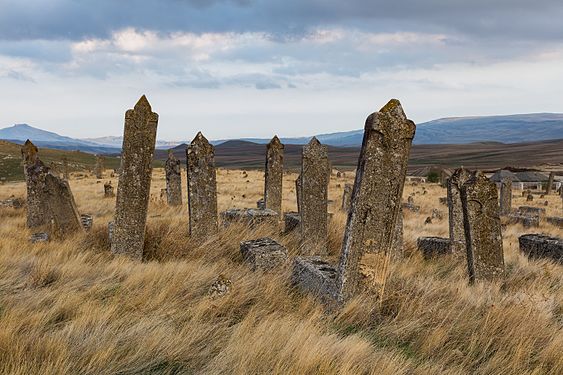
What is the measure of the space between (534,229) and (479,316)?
473 inches

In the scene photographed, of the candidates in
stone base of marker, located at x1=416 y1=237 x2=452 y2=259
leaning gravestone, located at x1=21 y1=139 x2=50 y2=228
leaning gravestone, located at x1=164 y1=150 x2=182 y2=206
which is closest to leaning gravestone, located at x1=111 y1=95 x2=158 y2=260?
leaning gravestone, located at x1=21 y1=139 x2=50 y2=228

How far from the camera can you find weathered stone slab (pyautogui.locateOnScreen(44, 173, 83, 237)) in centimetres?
855

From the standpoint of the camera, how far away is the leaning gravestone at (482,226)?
21.4ft

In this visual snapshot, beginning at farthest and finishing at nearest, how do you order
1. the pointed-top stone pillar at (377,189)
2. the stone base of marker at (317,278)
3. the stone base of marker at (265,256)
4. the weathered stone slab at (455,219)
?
1. the weathered stone slab at (455,219)
2. the stone base of marker at (265,256)
3. the stone base of marker at (317,278)
4. the pointed-top stone pillar at (377,189)

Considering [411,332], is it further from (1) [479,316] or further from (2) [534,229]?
(2) [534,229]

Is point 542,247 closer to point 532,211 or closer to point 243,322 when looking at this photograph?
point 243,322

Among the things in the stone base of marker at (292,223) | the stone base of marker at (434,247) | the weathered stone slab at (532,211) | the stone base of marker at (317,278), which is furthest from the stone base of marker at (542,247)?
the weathered stone slab at (532,211)

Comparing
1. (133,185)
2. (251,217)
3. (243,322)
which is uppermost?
(133,185)

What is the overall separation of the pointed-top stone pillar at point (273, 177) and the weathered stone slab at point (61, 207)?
524 centimetres

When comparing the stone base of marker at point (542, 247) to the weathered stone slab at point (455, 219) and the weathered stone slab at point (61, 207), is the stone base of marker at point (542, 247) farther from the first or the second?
the weathered stone slab at point (61, 207)

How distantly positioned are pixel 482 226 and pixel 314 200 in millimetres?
3037

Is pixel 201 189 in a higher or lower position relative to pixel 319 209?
higher

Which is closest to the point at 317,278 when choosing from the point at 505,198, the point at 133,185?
the point at 133,185

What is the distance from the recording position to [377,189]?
4.85 meters
